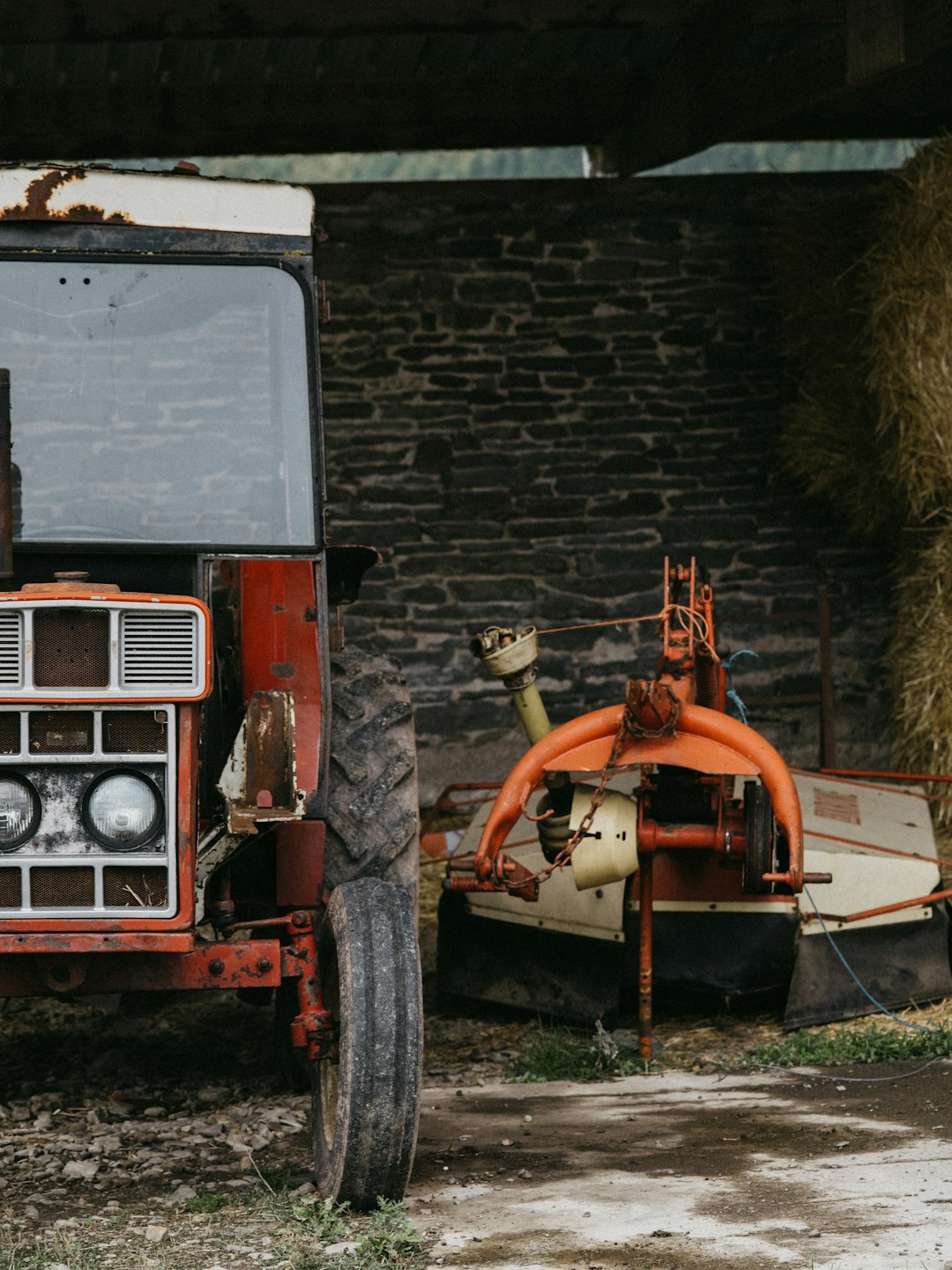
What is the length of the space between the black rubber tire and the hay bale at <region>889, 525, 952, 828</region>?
14.1 feet

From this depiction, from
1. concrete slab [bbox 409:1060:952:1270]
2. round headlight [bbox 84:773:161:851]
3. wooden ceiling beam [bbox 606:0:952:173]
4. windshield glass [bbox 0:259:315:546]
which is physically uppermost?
wooden ceiling beam [bbox 606:0:952:173]

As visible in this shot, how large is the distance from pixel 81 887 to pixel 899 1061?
2.45 meters

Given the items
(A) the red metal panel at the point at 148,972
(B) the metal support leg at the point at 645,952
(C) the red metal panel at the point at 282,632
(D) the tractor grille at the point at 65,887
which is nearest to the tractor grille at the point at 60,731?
(D) the tractor grille at the point at 65,887

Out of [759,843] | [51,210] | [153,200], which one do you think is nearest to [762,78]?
[759,843]

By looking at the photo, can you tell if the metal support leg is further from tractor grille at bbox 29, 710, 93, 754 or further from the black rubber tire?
tractor grille at bbox 29, 710, 93, 754

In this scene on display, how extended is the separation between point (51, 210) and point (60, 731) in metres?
1.20

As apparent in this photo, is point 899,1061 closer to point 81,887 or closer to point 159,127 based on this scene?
point 81,887

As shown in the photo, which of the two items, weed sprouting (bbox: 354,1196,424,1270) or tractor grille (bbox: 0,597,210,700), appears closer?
weed sprouting (bbox: 354,1196,424,1270)

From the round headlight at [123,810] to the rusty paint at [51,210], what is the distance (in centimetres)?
127

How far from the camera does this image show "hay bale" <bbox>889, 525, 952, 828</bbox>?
720 cm

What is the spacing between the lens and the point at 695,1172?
3.66m

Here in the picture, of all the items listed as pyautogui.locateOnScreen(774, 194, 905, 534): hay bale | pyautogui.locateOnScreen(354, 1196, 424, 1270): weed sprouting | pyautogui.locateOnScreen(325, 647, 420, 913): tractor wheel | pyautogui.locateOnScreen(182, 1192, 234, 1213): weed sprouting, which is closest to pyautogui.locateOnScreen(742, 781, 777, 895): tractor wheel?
pyautogui.locateOnScreen(325, 647, 420, 913): tractor wheel

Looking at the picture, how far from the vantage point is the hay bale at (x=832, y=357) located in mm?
7773

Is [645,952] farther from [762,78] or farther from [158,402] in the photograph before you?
[762,78]
